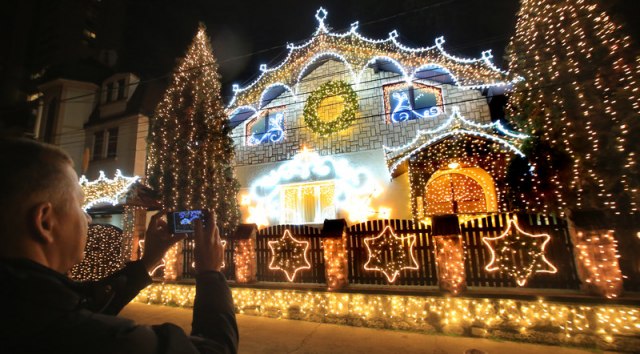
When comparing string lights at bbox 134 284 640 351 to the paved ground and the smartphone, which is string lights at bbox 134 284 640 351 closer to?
the paved ground

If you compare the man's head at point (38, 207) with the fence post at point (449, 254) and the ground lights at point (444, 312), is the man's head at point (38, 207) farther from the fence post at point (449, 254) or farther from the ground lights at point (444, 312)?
the fence post at point (449, 254)

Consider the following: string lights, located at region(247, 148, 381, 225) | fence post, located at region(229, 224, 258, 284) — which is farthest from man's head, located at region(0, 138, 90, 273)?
string lights, located at region(247, 148, 381, 225)

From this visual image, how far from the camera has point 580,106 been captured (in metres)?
6.37

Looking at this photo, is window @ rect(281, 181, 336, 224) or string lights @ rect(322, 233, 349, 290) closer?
string lights @ rect(322, 233, 349, 290)

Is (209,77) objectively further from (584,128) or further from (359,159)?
(584,128)

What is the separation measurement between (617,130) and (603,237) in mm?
2085

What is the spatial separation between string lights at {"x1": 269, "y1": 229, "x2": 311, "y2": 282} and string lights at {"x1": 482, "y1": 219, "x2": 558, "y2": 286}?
424 centimetres

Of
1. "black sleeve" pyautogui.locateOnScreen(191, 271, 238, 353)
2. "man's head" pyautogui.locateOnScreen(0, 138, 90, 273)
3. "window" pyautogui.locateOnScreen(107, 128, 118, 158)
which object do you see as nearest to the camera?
"man's head" pyautogui.locateOnScreen(0, 138, 90, 273)

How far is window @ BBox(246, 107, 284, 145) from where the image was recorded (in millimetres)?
14419

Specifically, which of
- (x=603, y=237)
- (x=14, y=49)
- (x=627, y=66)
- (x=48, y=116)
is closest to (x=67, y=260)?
(x=14, y=49)

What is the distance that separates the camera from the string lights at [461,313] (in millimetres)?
5215

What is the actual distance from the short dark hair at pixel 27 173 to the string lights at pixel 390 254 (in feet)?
21.9

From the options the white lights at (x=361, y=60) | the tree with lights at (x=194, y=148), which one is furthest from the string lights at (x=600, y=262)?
the tree with lights at (x=194, y=148)

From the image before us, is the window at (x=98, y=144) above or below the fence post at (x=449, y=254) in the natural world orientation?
above
